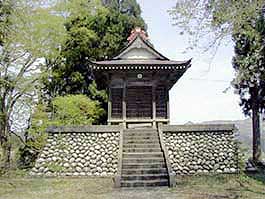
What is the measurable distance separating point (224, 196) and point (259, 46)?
3.50 meters

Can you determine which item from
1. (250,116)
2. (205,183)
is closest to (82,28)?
(250,116)

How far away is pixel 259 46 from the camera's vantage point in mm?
Answer: 7621

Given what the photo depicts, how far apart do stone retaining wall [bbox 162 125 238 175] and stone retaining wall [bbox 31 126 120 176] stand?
2.17 metres

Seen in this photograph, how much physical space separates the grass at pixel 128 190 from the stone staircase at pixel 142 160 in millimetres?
607

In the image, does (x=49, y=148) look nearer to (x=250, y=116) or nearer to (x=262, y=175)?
(x=262, y=175)

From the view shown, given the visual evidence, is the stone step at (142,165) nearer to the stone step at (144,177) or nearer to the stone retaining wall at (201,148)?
the stone step at (144,177)

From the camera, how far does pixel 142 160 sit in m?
12.1

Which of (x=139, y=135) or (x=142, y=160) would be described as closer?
(x=142, y=160)

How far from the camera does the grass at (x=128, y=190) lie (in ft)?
28.3

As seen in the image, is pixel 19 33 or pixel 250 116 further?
pixel 250 116

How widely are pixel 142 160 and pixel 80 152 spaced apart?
262cm

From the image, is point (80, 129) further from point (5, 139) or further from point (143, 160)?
point (5, 139)

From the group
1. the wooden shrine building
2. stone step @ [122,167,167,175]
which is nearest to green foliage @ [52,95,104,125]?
the wooden shrine building

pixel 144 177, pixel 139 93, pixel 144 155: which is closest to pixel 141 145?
pixel 144 155
